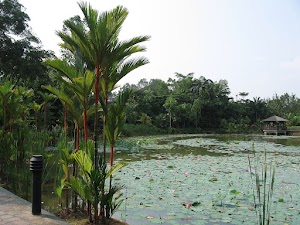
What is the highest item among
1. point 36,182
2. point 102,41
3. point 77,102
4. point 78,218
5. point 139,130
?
point 102,41

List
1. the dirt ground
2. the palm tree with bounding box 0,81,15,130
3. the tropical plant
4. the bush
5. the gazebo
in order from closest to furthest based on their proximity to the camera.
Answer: the tropical plant < the dirt ground < the palm tree with bounding box 0,81,15,130 < the bush < the gazebo

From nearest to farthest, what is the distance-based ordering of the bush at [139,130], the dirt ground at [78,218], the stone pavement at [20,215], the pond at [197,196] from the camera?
the stone pavement at [20,215], the dirt ground at [78,218], the pond at [197,196], the bush at [139,130]

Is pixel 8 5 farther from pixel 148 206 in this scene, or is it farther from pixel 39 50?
pixel 148 206

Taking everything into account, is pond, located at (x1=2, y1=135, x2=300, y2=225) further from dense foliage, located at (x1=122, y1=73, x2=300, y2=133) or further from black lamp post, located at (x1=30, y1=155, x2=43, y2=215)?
dense foliage, located at (x1=122, y1=73, x2=300, y2=133)

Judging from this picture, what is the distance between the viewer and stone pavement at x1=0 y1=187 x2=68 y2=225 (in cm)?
337

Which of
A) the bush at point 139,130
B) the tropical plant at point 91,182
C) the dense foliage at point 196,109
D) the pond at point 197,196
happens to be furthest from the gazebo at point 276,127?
the tropical plant at point 91,182

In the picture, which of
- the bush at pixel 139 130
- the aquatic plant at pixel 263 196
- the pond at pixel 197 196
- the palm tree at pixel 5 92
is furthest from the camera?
the bush at pixel 139 130

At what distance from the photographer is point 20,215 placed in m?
3.58

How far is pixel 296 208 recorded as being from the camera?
4.72m

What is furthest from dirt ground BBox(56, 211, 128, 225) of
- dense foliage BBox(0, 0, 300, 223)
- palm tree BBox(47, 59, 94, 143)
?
palm tree BBox(47, 59, 94, 143)

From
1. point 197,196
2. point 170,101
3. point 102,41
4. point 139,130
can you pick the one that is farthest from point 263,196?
point 170,101

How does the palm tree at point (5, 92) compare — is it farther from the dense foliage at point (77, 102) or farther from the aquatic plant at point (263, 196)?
the aquatic plant at point (263, 196)

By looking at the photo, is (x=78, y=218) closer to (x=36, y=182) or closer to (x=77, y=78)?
(x=36, y=182)

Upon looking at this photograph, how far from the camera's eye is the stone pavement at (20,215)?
3371 mm
